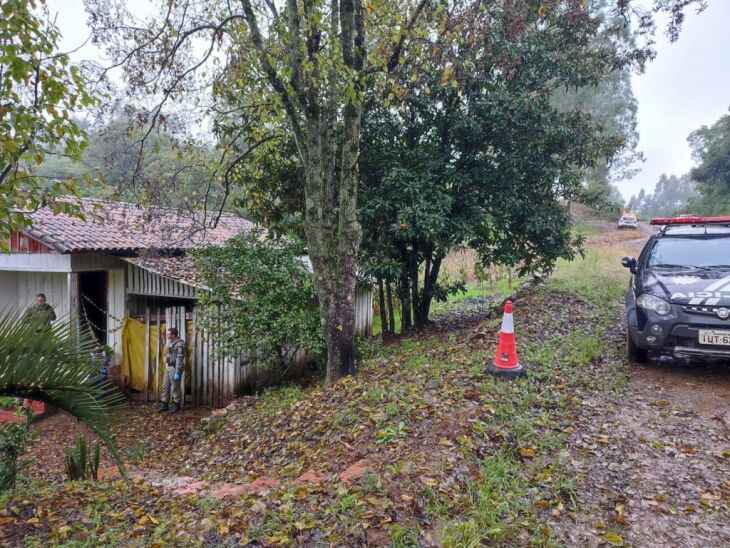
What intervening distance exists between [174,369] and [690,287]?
8725 millimetres

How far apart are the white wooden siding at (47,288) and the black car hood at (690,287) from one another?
12192 millimetres

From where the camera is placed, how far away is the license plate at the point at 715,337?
16.1ft

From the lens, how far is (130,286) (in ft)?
35.9

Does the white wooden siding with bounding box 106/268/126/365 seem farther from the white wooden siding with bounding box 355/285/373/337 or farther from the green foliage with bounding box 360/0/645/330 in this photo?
the green foliage with bounding box 360/0/645/330

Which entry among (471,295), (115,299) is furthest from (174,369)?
(471,295)

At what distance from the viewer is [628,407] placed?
4.85 metres

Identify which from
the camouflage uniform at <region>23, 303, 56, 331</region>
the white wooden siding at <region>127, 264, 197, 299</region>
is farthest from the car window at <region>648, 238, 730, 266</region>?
the white wooden siding at <region>127, 264, 197, 299</region>

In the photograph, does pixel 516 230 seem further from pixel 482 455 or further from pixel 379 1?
pixel 482 455

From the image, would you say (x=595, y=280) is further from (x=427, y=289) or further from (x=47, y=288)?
(x=47, y=288)

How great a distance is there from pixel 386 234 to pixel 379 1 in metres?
3.93

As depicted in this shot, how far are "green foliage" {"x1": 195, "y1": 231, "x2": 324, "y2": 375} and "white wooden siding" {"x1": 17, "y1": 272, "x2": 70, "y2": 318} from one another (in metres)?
5.18

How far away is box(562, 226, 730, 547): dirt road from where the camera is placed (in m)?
3.00

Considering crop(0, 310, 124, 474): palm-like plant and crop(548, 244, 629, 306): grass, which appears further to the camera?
crop(548, 244, 629, 306): grass

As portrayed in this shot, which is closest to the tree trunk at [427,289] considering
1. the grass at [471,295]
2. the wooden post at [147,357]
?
the grass at [471,295]
